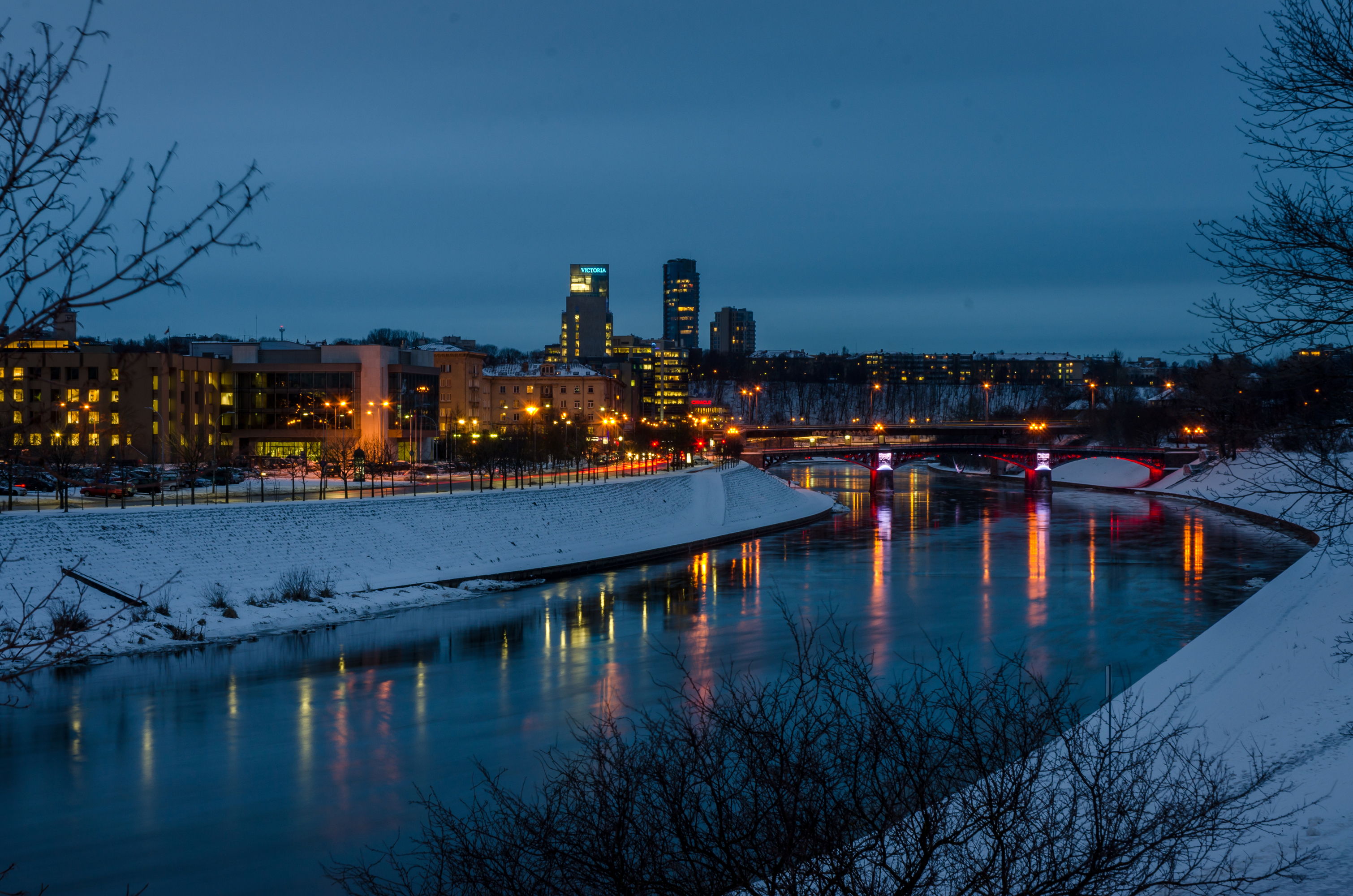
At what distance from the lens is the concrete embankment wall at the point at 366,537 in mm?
25844

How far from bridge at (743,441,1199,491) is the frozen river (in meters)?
28.6

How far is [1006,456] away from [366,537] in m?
54.5

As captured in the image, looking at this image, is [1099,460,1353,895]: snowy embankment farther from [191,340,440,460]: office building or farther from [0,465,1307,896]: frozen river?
[191,340,440,460]: office building

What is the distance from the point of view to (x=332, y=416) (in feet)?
214

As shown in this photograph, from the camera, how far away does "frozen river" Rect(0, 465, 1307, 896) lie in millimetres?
13180

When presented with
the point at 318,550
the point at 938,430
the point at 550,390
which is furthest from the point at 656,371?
the point at 318,550

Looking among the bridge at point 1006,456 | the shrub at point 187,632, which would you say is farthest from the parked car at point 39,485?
the bridge at point 1006,456

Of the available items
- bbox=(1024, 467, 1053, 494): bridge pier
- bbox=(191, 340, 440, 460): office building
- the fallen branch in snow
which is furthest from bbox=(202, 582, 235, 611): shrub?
bbox=(1024, 467, 1053, 494): bridge pier

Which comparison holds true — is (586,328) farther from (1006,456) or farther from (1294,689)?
(1294,689)

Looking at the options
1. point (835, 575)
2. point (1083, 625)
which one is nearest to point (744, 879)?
point (1083, 625)

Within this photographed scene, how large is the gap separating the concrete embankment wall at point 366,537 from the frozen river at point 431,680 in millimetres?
1244

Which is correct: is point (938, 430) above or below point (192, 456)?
below

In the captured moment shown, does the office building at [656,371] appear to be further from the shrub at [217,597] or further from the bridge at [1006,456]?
the shrub at [217,597]

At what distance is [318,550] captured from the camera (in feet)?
100
